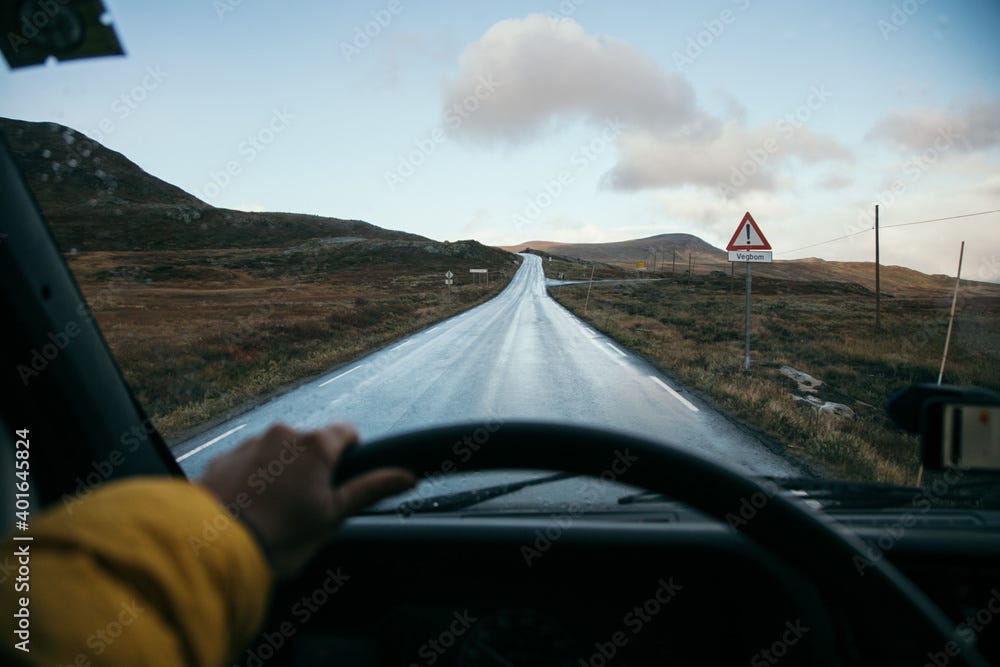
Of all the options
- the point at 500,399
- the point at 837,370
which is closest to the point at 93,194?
the point at 500,399

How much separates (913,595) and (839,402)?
772cm

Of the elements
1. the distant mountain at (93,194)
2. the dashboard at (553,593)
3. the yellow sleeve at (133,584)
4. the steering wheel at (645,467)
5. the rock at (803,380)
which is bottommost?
the rock at (803,380)

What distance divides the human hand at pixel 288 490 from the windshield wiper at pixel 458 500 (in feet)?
4.59

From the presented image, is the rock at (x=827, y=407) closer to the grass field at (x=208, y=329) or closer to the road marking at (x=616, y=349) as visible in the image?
the road marking at (x=616, y=349)

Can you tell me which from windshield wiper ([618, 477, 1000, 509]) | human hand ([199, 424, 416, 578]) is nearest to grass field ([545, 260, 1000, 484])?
windshield wiper ([618, 477, 1000, 509])

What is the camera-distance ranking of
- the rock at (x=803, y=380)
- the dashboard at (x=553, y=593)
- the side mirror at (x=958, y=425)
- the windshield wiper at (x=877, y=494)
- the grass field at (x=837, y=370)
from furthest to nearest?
1. the rock at (x=803, y=380)
2. the grass field at (x=837, y=370)
3. the windshield wiper at (x=877, y=494)
4. the dashboard at (x=553, y=593)
5. the side mirror at (x=958, y=425)

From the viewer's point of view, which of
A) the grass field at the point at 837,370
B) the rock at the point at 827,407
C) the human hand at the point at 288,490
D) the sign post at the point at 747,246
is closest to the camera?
the human hand at the point at 288,490

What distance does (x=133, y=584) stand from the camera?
1.75 feet

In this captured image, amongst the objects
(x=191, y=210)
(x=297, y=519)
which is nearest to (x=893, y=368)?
(x=191, y=210)

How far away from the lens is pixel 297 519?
0.78 meters

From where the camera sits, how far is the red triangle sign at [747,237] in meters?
11.3

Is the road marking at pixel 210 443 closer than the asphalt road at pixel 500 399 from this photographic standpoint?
Yes

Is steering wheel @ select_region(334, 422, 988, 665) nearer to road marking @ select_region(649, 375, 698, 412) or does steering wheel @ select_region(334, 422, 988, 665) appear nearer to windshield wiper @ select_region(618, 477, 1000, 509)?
windshield wiper @ select_region(618, 477, 1000, 509)

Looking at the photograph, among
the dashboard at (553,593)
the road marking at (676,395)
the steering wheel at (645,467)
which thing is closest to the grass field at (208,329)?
the dashboard at (553,593)
